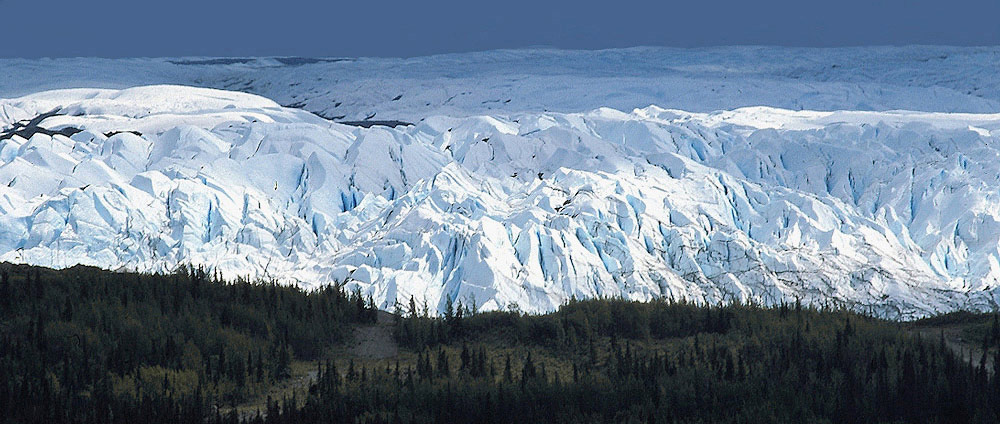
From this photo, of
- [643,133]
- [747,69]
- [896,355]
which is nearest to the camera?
[896,355]

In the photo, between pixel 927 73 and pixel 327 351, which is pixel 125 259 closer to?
pixel 327 351

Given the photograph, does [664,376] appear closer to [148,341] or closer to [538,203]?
[148,341]

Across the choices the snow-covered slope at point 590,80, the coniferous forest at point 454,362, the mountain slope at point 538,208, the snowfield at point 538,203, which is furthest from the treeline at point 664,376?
the snow-covered slope at point 590,80

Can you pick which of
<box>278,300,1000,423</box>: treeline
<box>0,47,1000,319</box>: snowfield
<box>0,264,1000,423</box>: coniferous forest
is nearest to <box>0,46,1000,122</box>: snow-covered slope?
<box>0,47,1000,319</box>: snowfield

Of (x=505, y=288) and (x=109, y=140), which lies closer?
(x=505, y=288)

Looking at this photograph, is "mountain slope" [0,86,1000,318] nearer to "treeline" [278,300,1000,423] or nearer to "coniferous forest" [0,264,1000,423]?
"coniferous forest" [0,264,1000,423]

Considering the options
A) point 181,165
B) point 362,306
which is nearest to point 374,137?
point 181,165

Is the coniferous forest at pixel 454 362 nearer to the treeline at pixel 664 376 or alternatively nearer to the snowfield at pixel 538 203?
the treeline at pixel 664 376
